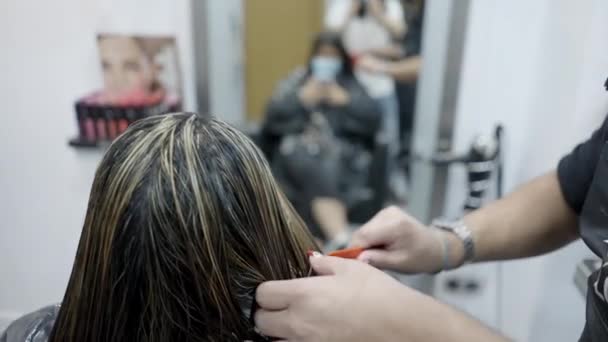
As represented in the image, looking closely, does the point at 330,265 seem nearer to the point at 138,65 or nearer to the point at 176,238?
the point at 176,238

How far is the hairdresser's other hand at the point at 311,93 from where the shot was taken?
1.76 m

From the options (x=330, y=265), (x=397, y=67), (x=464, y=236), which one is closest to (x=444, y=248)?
(x=464, y=236)

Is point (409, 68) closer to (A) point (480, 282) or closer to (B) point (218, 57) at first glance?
(B) point (218, 57)

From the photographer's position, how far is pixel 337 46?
173 cm

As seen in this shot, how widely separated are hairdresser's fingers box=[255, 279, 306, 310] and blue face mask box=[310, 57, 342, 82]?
4.25 ft

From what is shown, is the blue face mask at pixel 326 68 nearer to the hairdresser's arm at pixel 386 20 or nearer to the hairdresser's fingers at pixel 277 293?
the hairdresser's arm at pixel 386 20

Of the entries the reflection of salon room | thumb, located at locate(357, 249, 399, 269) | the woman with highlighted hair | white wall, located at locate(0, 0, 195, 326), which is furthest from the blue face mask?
the woman with highlighted hair

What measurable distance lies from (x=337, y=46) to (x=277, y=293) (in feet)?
4.45

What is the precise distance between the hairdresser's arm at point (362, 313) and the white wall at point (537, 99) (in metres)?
0.80

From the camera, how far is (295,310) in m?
0.50

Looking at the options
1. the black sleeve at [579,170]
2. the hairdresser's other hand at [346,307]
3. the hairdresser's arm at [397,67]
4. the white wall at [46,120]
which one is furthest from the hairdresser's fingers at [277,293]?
the hairdresser's arm at [397,67]

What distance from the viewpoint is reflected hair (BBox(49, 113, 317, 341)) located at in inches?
20.2

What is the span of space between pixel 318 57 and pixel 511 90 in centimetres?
72

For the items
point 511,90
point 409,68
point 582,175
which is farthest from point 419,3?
point 582,175
